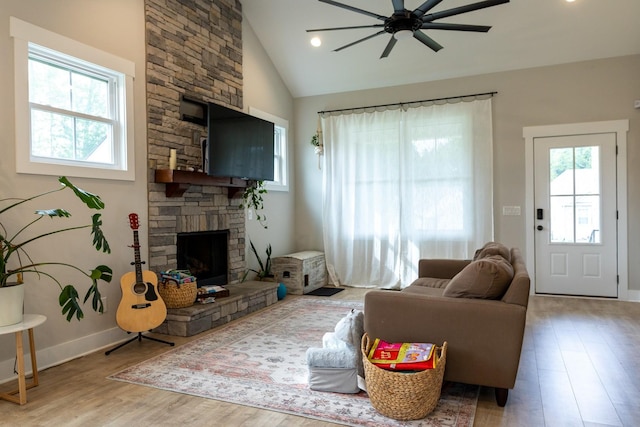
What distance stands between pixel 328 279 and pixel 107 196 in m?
3.64

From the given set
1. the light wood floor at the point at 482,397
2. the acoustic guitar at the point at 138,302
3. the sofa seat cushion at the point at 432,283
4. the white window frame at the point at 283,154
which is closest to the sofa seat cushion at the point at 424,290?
→ the sofa seat cushion at the point at 432,283

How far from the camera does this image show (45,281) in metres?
3.16

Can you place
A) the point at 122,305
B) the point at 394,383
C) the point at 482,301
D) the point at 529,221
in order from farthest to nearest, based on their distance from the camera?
the point at 529,221, the point at 122,305, the point at 482,301, the point at 394,383

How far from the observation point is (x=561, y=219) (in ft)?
17.7

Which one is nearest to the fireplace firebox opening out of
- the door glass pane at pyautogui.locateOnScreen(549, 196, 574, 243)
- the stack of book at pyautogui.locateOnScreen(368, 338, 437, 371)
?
the stack of book at pyautogui.locateOnScreen(368, 338, 437, 371)

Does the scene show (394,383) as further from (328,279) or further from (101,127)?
(328,279)

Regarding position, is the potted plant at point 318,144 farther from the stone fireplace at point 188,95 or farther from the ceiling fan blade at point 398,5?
the ceiling fan blade at point 398,5

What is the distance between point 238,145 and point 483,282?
3.12 m

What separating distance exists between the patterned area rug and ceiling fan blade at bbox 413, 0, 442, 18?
2.67m

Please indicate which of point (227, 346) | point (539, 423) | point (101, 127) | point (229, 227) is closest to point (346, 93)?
→ point (229, 227)

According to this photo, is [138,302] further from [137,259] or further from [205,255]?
[205,255]

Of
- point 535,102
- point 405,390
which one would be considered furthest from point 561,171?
point 405,390

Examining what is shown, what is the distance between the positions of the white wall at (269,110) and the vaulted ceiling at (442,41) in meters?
0.20

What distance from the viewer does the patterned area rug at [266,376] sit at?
236cm
